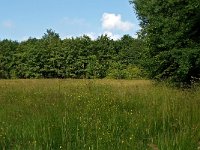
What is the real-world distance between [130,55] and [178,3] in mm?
38106

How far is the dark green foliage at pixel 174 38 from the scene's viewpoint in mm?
16422

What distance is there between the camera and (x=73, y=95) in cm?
1014

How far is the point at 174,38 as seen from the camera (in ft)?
56.4

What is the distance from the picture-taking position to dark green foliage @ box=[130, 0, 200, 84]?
16.4 metres

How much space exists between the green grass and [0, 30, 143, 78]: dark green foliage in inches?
1685

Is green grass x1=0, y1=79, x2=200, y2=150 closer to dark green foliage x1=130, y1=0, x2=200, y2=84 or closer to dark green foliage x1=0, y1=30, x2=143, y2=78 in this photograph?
dark green foliage x1=130, y1=0, x2=200, y2=84

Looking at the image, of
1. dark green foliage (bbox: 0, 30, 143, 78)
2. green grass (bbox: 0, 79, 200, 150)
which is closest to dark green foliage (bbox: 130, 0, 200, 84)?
green grass (bbox: 0, 79, 200, 150)

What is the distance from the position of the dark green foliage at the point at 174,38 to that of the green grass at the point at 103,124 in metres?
7.40

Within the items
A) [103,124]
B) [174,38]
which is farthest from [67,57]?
[103,124]

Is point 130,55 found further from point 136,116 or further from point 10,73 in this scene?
point 136,116

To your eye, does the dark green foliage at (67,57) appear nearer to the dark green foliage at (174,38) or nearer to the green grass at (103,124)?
the dark green foliage at (174,38)

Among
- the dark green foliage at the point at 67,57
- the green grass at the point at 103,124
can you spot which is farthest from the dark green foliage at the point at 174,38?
the dark green foliage at the point at 67,57

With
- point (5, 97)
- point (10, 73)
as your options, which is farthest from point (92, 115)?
point (10, 73)

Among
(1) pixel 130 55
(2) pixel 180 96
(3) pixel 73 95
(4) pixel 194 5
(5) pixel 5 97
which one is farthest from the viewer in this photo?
(1) pixel 130 55
